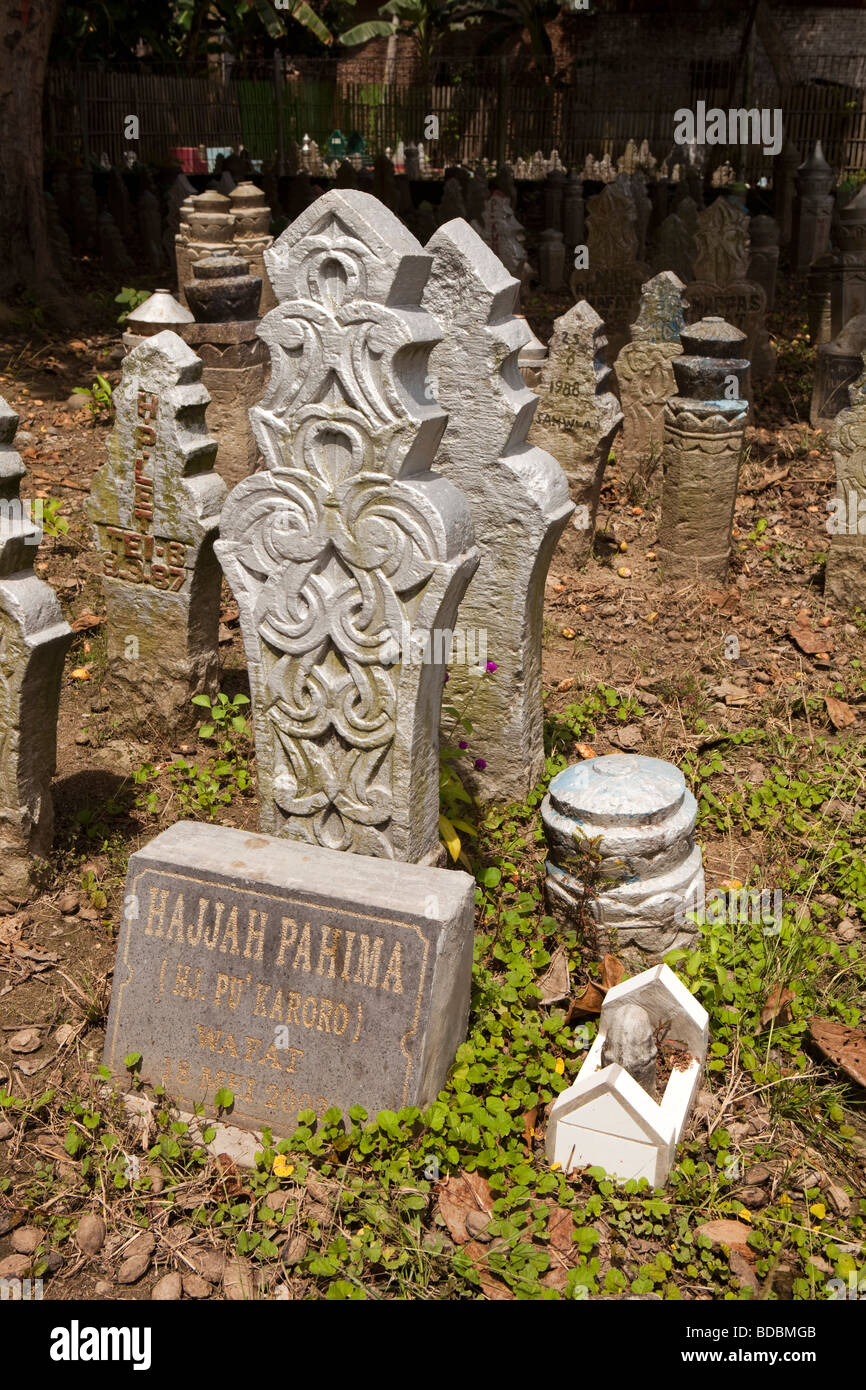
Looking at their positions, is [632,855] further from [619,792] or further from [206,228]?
[206,228]

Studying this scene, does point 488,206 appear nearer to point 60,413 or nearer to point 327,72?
point 60,413

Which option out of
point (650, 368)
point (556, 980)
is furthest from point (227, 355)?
point (556, 980)

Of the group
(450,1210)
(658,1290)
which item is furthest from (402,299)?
(658,1290)

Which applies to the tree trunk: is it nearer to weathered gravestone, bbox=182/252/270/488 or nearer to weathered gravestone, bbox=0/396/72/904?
weathered gravestone, bbox=182/252/270/488

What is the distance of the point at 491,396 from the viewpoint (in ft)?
16.1

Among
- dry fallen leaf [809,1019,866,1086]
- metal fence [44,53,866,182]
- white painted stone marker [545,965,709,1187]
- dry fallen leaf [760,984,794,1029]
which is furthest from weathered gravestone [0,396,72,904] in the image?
metal fence [44,53,866,182]

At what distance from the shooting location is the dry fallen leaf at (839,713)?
239 inches

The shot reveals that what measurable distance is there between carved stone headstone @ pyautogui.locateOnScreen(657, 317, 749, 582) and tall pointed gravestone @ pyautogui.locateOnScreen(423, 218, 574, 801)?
2.58 m

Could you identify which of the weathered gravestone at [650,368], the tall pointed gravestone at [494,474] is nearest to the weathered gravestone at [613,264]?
the weathered gravestone at [650,368]

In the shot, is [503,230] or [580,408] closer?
[580,408]

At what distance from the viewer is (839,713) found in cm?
611

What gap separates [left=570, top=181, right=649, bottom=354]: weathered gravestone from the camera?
36.3ft

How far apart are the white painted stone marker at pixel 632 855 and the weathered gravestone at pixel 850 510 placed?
3.30 m

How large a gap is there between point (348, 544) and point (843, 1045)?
2289 mm
